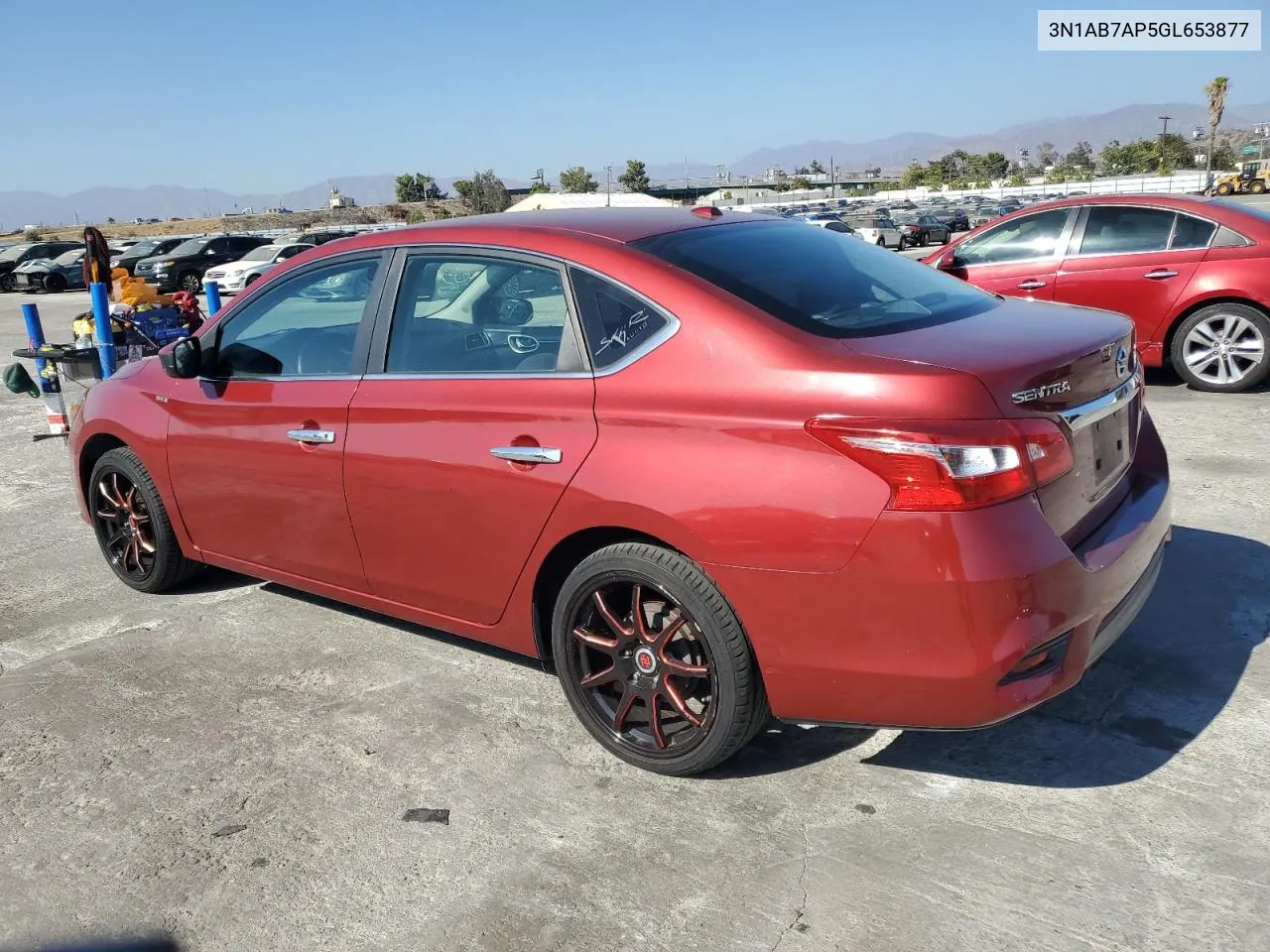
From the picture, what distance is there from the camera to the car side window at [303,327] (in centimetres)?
385

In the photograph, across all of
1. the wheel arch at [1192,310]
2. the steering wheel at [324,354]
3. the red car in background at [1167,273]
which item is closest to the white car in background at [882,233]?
the red car in background at [1167,273]

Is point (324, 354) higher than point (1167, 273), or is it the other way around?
point (324, 354)

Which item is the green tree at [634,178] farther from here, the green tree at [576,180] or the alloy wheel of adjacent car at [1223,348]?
the alloy wheel of adjacent car at [1223,348]

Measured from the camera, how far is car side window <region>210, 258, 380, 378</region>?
3.85 metres

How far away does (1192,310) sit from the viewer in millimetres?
8039

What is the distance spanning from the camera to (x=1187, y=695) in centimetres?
346

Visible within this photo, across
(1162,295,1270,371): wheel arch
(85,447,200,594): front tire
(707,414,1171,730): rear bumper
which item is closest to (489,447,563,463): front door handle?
(707,414,1171,730): rear bumper

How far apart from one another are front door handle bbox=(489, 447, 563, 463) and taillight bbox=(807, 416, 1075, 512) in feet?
2.92

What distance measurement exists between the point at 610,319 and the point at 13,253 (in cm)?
4120

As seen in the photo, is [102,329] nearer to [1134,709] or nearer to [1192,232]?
[1134,709]

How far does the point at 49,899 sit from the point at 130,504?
247 centimetres

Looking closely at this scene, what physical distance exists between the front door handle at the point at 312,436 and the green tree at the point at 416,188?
110086 mm

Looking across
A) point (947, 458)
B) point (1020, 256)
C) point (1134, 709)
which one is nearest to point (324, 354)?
point (947, 458)

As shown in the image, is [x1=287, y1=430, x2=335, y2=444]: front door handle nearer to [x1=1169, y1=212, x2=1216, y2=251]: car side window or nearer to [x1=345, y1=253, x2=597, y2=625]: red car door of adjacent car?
[x1=345, y1=253, x2=597, y2=625]: red car door of adjacent car
